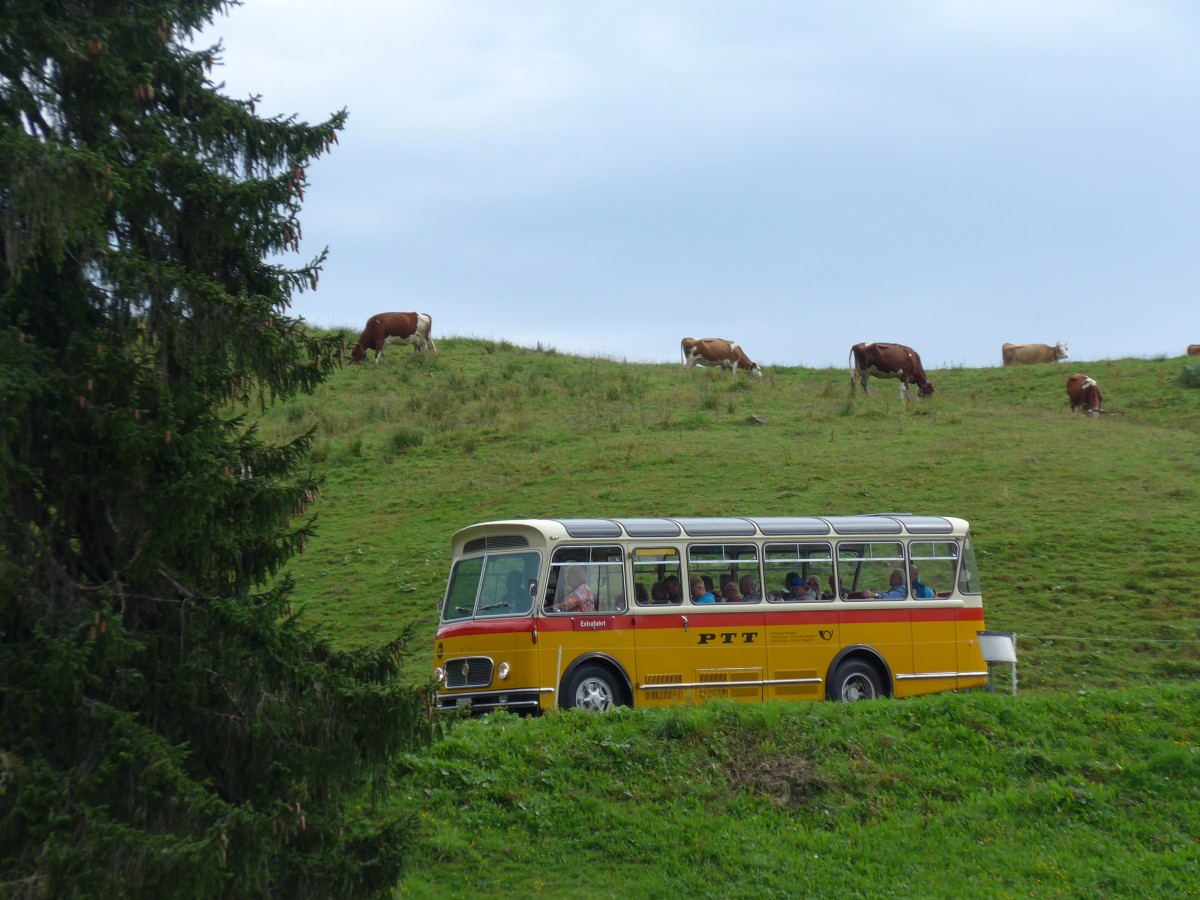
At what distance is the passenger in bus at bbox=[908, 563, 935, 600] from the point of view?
1806 cm

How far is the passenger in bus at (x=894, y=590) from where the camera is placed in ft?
58.2

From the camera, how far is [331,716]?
8180 mm

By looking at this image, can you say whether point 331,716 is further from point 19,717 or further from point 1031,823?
point 1031,823

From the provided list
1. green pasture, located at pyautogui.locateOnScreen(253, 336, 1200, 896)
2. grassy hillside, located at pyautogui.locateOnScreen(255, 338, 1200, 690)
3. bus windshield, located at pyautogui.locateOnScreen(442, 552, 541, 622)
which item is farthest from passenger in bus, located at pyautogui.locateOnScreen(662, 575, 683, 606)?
grassy hillside, located at pyautogui.locateOnScreen(255, 338, 1200, 690)

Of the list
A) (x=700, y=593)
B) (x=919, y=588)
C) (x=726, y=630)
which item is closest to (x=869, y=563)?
(x=919, y=588)

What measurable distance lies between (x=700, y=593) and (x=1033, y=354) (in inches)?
1850

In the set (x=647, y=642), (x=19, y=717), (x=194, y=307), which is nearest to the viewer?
(x=19, y=717)

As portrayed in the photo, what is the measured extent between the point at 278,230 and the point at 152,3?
1734mm

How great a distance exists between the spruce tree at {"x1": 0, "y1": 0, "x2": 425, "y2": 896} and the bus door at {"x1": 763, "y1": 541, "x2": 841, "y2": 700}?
353 inches

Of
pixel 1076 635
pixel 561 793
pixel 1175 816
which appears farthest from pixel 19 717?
pixel 1076 635

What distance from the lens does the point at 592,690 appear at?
51.7ft

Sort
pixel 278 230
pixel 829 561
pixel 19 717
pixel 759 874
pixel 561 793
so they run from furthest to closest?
pixel 829 561
pixel 561 793
pixel 759 874
pixel 278 230
pixel 19 717

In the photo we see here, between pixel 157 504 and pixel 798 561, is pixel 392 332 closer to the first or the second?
pixel 798 561

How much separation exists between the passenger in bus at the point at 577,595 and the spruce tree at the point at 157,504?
700 centimetres
